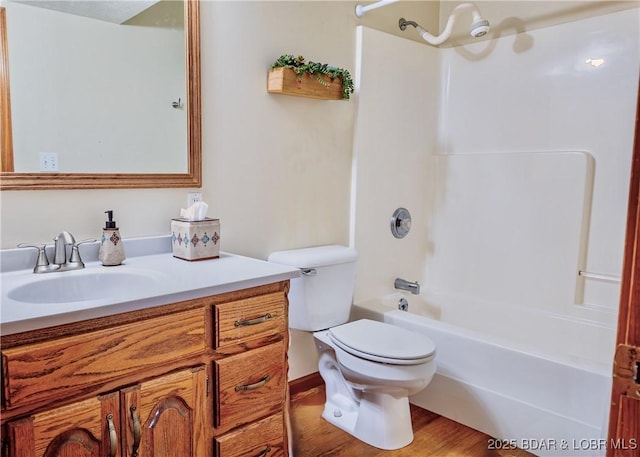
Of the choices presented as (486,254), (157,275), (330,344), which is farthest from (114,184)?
(486,254)

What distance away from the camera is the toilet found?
5.98ft

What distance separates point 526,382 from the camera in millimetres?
1940

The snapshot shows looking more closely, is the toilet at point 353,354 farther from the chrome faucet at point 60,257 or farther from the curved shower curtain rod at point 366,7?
the curved shower curtain rod at point 366,7

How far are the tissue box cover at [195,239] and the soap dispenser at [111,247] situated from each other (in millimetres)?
190

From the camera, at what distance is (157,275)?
1.44m

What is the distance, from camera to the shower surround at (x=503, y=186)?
225cm

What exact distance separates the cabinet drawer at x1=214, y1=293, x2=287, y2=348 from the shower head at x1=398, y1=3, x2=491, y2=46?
1670 mm

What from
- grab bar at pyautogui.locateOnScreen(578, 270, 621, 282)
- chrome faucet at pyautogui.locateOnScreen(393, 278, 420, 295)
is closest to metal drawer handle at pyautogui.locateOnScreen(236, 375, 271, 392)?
chrome faucet at pyautogui.locateOnScreen(393, 278, 420, 295)

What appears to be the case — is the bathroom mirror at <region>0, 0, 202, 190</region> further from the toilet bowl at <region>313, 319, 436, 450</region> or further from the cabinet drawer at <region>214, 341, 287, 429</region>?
the toilet bowl at <region>313, 319, 436, 450</region>

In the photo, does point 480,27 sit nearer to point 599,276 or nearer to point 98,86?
point 599,276

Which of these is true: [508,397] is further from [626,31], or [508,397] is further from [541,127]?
[626,31]

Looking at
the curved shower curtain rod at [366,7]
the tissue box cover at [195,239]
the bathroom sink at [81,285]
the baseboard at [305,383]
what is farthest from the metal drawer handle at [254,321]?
the curved shower curtain rod at [366,7]

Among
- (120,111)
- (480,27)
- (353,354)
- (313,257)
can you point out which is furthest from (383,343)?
(480,27)

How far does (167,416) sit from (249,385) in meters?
0.26
